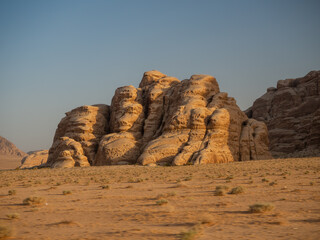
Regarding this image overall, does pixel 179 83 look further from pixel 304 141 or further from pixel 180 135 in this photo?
pixel 304 141

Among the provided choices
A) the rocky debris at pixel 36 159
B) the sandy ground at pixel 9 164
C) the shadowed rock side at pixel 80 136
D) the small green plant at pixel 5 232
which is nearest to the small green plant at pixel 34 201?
the small green plant at pixel 5 232

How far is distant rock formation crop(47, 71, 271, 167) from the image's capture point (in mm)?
38844

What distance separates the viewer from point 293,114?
7250 centimetres

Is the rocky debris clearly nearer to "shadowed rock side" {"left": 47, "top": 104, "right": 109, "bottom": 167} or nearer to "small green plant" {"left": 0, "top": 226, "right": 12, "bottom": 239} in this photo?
"shadowed rock side" {"left": 47, "top": 104, "right": 109, "bottom": 167}

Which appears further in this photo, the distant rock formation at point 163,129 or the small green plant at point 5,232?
the distant rock formation at point 163,129

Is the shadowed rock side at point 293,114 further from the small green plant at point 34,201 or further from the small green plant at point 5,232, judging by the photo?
the small green plant at point 5,232

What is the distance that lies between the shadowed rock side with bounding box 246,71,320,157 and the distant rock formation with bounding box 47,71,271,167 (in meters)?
23.3

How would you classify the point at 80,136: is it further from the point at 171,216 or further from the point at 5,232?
the point at 5,232

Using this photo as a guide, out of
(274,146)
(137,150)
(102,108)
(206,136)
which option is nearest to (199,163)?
(206,136)

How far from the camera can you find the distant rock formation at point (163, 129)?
127ft

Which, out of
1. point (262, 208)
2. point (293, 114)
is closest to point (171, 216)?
point (262, 208)

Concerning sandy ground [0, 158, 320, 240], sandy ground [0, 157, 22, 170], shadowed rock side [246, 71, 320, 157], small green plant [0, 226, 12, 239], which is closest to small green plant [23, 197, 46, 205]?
sandy ground [0, 158, 320, 240]

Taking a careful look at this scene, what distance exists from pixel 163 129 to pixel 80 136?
47.6ft

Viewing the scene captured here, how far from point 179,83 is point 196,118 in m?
12.6
